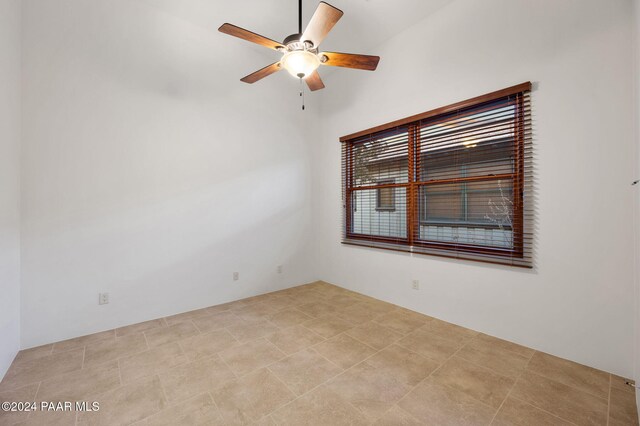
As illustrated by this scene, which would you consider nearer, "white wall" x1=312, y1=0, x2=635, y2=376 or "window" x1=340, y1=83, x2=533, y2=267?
"white wall" x1=312, y1=0, x2=635, y2=376

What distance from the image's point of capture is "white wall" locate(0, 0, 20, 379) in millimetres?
1958

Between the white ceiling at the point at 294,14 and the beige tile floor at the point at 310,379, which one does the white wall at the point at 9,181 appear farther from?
the white ceiling at the point at 294,14

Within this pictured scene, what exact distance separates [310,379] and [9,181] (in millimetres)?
2801

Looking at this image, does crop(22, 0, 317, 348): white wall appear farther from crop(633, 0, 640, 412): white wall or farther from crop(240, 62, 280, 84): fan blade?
crop(633, 0, 640, 412): white wall

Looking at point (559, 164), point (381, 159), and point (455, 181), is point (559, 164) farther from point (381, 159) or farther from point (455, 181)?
point (381, 159)

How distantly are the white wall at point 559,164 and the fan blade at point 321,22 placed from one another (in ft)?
5.53

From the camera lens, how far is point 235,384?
187cm

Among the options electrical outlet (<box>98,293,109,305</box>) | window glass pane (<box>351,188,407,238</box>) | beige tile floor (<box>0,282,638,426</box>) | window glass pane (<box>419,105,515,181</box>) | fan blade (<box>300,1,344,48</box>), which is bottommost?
beige tile floor (<box>0,282,638,426</box>)

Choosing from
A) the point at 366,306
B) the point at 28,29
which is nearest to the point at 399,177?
the point at 366,306

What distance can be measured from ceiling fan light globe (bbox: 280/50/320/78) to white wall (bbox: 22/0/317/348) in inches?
69.1

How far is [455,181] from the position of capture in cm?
281

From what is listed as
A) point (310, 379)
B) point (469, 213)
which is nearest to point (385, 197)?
point (469, 213)

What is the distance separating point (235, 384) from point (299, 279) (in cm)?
245

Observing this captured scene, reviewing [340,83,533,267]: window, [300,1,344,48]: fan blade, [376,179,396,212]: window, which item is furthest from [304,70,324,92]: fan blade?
[376,179,396,212]: window
